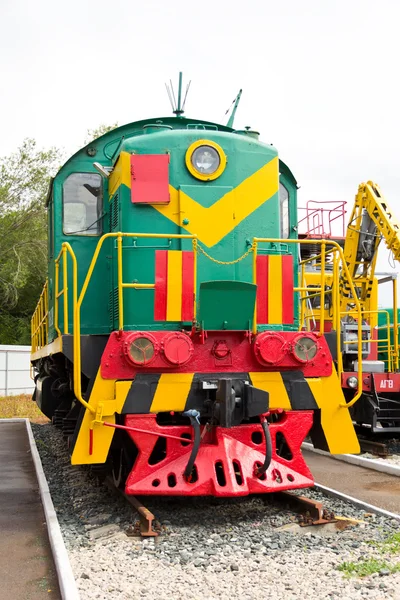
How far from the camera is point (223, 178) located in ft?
20.6

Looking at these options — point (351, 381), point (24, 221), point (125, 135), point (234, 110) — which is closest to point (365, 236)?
point (351, 381)

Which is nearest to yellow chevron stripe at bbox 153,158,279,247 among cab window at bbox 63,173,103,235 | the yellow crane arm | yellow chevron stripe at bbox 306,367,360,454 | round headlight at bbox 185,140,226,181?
round headlight at bbox 185,140,226,181

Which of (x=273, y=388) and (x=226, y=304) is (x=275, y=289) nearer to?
(x=226, y=304)

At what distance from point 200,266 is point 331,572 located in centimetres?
289

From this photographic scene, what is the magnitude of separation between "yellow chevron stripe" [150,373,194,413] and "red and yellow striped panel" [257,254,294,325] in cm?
91

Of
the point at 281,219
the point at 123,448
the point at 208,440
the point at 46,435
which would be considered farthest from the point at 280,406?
the point at 46,435

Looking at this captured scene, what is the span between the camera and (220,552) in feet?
15.5

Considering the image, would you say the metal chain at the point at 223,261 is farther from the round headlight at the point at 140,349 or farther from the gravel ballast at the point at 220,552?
the gravel ballast at the point at 220,552

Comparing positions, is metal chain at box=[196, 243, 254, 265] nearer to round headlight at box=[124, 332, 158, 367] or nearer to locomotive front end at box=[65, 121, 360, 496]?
locomotive front end at box=[65, 121, 360, 496]

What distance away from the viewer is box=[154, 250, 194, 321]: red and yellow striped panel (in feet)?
18.8

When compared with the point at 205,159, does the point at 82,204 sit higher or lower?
lower

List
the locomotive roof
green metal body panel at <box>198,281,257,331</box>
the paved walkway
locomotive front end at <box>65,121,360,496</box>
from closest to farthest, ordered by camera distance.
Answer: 1. the paved walkway
2. locomotive front end at <box>65,121,360,496</box>
3. green metal body panel at <box>198,281,257,331</box>
4. the locomotive roof

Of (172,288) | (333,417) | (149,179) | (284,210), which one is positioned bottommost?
(333,417)

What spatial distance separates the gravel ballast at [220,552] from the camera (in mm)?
4004
